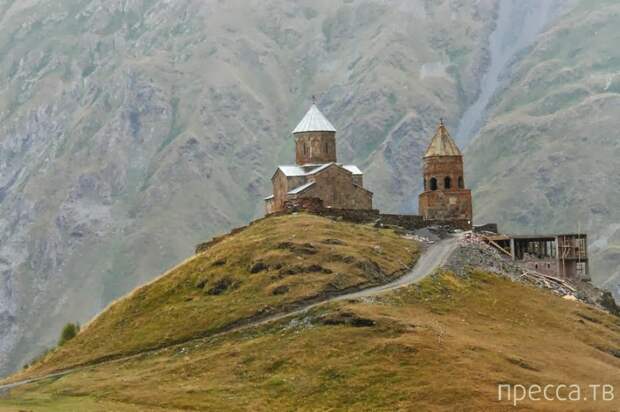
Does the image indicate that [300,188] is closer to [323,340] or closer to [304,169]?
[304,169]

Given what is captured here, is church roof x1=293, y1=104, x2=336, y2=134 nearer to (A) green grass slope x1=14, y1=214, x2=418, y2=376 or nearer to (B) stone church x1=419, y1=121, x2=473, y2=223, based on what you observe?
(B) stone church x1=419, y1=121, x2=473, y2=223

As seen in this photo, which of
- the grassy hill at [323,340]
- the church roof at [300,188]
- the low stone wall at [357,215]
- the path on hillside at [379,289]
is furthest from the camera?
the church roof at [300,188]

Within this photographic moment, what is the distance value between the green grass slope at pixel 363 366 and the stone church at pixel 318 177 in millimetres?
35581

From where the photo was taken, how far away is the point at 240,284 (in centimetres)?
8494

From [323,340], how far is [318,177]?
46.9 meters

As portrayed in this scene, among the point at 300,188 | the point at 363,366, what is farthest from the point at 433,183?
the point at 363,366

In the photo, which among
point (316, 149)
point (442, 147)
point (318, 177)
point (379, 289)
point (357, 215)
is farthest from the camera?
point (316, 149)

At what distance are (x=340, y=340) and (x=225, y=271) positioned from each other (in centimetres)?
1774

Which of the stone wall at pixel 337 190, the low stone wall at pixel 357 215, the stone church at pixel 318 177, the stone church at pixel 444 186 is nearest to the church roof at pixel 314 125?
the stone church at pixel 318 177

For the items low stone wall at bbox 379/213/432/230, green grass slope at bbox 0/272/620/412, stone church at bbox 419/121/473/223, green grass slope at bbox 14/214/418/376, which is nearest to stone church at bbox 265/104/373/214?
stone church at bbox 419/121/473/223

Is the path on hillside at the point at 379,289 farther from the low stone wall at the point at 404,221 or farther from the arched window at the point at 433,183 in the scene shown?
the arched window at the point at 433,183

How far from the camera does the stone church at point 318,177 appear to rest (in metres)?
118

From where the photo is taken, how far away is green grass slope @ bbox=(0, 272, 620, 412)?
6488 cm

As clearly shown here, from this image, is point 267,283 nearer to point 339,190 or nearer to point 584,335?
point 584,335
